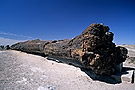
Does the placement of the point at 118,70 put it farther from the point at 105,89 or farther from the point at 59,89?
the point at 59,89

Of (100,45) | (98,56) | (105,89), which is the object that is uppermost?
(100,45)

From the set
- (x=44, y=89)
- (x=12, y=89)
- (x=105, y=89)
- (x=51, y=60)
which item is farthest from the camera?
(x=51, y=60)

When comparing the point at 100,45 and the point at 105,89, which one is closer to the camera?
the point at 105,89

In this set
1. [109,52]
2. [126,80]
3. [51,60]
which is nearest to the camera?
[126,80]

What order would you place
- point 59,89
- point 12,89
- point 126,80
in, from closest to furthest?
point 12,89 → point 59,89 → point 126,80

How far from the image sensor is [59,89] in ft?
11.7

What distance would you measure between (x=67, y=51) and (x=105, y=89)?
290 centimetres

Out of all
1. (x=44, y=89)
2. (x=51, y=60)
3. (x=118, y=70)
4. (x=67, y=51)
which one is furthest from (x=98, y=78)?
(x=51, y=60)

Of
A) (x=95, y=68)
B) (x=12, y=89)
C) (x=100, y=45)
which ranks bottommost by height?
(x=12, y=89)

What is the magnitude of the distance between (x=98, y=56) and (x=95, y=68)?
0.70m

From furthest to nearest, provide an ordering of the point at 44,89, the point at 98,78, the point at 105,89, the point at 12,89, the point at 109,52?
the point at 109,52 < the point at 98,78 < the point at 105,89 < the point at 44,89 < the point at 12,89

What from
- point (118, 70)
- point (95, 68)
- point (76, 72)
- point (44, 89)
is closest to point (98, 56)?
point (95, 68)

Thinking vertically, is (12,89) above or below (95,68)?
below

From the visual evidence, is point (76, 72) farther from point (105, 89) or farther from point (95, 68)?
point (105, 89)
